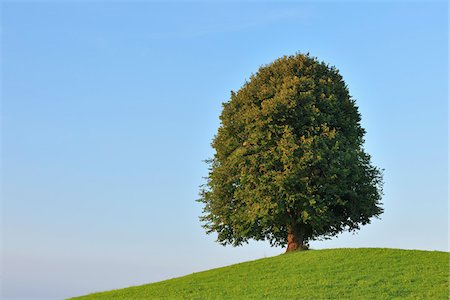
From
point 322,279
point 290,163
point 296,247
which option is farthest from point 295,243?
point 322,279

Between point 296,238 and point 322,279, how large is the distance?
948 centimetres

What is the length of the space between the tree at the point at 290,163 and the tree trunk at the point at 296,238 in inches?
2.7

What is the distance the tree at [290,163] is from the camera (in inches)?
1551

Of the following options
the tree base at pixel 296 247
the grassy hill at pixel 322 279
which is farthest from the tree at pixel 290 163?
the grassy hill at pixel 322 279

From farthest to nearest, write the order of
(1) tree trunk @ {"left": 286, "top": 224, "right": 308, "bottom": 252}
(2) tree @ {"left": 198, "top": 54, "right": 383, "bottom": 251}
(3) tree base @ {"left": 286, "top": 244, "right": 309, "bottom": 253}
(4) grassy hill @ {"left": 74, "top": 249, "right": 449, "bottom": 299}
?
(1) tree trunk @ {"left": 286, "top": 224, "right": 308, "bottom": 252}, (3) tree base @ {"left": 286, "top": 244, "right": 309, "bottom": 253}, (2) tree @ {"left": 198, "top": 54, "right": 383, "bottom": 251}, (4) grassy hill @ {"left": 74, "top": 249, "right": 449, "bottom": 299}

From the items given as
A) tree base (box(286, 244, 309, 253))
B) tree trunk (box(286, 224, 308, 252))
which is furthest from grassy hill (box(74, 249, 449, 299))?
tree trunk (box(286, 224, 308, 252))

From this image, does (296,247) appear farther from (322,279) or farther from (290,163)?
(322,279)

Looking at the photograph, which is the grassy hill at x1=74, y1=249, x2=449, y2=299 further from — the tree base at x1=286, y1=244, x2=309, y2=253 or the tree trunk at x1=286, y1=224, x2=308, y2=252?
the tree trunk at x1=286, y1=224, x2=308, y2=252

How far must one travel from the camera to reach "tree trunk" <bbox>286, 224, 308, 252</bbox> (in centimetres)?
4150

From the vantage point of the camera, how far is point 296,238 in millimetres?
41719

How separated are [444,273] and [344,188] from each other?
915cm

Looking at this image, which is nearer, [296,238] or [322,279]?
[322,279]

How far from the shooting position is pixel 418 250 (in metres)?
39.1

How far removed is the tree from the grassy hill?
3.28 meters
